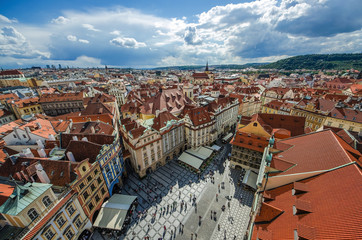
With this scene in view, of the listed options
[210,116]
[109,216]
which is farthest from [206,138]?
[109,216]

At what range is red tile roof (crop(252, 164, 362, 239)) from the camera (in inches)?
444

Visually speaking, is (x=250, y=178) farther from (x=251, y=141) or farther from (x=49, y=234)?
(x=49, y=234)

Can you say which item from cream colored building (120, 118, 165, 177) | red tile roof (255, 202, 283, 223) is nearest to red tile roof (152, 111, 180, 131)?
cream colored building (120, 118, 165, 177)

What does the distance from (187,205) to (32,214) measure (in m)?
22.4

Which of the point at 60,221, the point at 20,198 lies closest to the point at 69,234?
the point at 60,221

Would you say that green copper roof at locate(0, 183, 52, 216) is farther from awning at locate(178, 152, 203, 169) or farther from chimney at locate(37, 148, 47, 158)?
awning at locate(178, 152, 203, 169)

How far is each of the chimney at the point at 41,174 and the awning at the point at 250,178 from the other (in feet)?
112

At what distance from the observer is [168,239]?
74.8 ft

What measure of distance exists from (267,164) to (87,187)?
91.5 feet

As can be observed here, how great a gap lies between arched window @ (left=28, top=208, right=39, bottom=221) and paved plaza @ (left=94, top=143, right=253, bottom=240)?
11522mm

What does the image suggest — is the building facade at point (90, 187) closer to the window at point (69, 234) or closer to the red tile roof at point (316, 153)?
the window at point (69, 234)

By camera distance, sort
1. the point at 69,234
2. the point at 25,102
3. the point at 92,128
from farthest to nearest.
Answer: the point at 25,102 < the point at 92,128 < the point at 69,234

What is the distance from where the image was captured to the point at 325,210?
13.0 m

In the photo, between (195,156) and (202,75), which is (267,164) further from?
(202,75)
